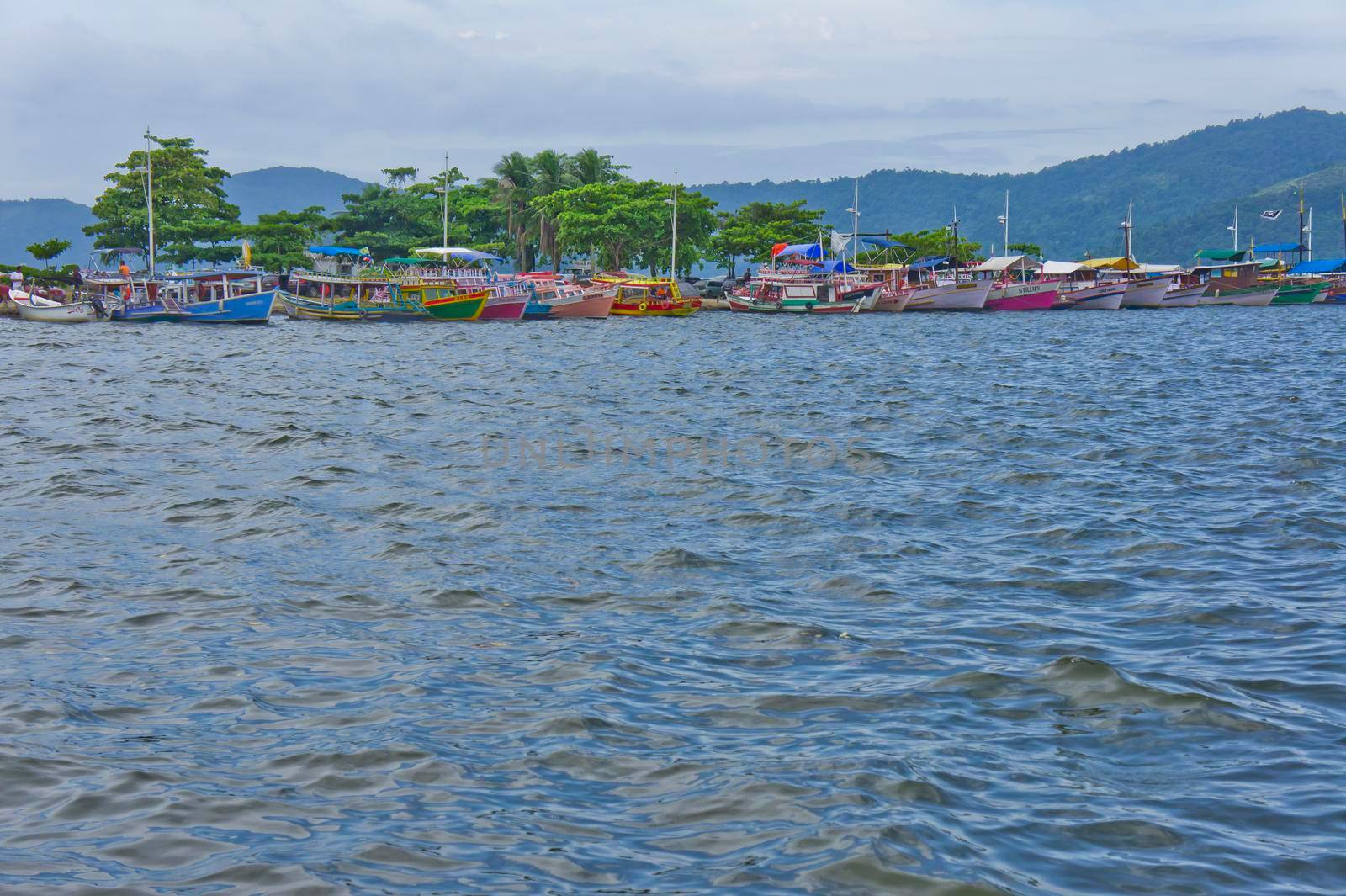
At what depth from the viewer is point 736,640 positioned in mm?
9781

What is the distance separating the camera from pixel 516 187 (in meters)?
103

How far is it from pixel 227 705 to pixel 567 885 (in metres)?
3.38

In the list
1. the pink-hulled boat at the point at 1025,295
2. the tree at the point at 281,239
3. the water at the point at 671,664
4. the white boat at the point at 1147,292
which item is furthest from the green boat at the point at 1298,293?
the water at the point at 671,664

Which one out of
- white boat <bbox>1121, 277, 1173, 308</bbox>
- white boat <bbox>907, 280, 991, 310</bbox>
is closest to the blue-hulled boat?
white boat <bbox>907, 280, 991, 310</bbox>

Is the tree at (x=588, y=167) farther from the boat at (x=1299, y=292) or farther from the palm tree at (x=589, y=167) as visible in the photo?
the boat at (x=1299, y=292)

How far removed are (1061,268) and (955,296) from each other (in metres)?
24.3

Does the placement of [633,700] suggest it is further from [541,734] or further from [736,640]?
[736,640]

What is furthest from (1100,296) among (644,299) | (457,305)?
(457,305)

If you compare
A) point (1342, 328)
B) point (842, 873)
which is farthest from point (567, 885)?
point (1342, 328)

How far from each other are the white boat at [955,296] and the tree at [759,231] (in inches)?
753

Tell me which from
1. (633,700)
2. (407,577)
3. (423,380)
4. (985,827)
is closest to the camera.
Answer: (985,827)

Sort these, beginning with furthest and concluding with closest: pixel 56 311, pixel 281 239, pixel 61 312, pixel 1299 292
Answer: pixel 1299 292, pixel 281 239, pixel 56 311, pixel 61 312

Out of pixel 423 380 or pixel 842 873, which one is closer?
pixel 842 873

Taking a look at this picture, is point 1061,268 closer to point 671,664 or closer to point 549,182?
point 549,182
